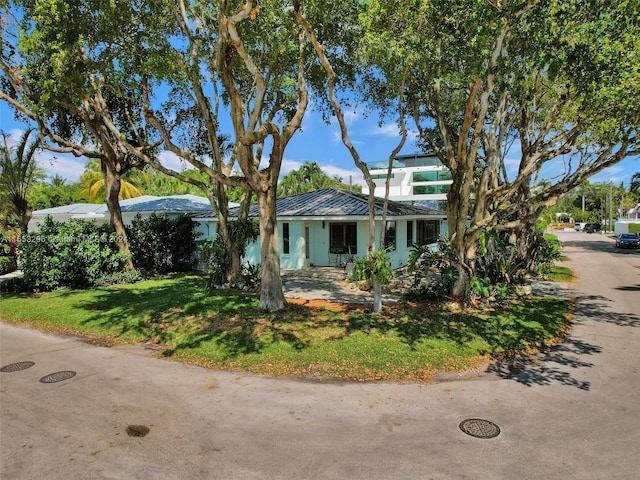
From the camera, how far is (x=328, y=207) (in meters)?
18.8

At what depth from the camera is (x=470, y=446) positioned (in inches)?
177

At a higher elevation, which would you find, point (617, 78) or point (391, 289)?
point (617, 78)

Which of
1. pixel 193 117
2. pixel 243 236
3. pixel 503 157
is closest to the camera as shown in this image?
pixel 243 236

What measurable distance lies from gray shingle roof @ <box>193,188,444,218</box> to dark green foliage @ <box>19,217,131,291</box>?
229 inches

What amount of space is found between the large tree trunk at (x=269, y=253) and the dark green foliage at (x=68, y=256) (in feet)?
27.6

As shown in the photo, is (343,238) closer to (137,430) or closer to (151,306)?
(151,306)

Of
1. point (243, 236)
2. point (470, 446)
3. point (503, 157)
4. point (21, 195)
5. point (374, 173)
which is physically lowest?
point (470, 446)

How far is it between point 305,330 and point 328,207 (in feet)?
35.4

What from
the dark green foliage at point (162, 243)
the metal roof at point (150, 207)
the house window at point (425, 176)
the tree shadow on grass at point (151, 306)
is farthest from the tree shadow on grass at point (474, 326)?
the house window at point (425, 176)

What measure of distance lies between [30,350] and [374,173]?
4776 cm

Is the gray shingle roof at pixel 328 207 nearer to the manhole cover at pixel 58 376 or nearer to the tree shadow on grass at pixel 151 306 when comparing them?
the tree shadow on grass at pixel 151 306

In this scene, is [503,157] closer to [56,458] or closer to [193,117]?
[193,117]

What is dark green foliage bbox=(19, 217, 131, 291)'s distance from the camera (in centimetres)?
1376

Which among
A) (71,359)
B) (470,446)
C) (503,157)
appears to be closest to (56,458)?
(71,359)
